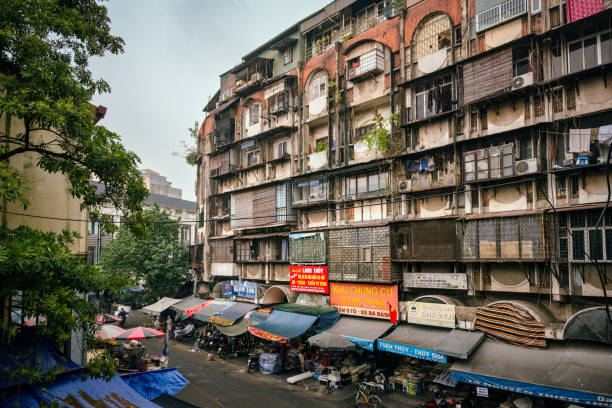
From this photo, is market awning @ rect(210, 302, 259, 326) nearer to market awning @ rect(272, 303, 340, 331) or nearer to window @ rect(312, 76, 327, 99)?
market awning @ rect(272, 303, 340, 331)

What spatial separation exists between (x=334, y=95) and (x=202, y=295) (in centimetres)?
1853

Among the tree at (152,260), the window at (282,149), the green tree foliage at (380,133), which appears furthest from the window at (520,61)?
the tree at (152,260)

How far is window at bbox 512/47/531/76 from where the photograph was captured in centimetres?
1534

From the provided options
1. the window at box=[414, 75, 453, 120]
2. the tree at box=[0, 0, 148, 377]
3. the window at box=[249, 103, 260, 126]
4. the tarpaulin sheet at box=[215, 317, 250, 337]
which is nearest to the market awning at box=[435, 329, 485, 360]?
the window at box=[414, 75, 453, 120]

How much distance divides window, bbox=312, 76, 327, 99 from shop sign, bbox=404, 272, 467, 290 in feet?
38.7

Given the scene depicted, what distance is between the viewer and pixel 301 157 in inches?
952

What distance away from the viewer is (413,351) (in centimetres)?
1555

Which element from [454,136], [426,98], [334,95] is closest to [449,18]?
[426,98]

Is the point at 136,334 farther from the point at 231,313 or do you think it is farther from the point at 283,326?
the point at 283,326

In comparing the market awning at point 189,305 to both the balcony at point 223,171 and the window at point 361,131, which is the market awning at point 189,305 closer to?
the balcony at point 223,171

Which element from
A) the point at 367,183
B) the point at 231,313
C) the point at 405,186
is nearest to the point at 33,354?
the point at 405,186

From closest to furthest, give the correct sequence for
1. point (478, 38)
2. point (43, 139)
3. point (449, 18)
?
Result: point (43, 139) < point (478, 38) < point (449, 18)

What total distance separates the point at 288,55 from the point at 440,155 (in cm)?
1404

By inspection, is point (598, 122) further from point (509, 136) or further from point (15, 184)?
point (15, 184)
